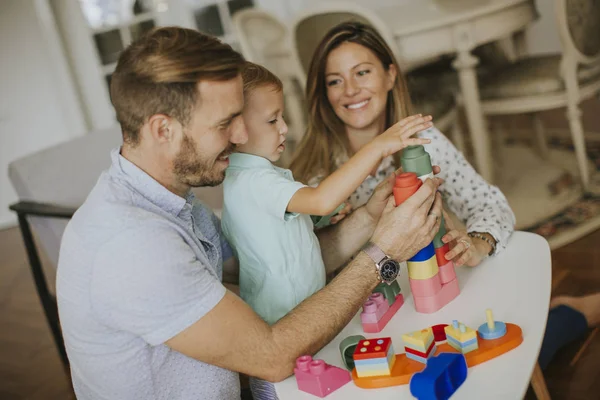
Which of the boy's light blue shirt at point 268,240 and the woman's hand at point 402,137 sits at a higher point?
the woman's hand at point 402,137

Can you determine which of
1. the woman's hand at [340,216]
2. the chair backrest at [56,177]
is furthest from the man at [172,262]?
the chair backrest at [56,177]

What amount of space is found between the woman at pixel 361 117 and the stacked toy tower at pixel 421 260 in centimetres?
42

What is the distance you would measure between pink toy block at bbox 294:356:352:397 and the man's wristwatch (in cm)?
22

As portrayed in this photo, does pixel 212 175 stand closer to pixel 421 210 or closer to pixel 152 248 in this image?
pixel 152 248

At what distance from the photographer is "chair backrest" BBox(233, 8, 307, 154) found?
129 inches

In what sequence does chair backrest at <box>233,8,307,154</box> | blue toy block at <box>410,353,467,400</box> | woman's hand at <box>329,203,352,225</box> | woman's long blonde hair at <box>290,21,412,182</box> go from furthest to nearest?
chair backrest at <box>233,8,307,154</box> → woman's long blonde hair at <box>290,21,412,182</box> → woman's hand at <box>329,203,352,225</box> → blue toy block at <box>410,353,467,400</box>

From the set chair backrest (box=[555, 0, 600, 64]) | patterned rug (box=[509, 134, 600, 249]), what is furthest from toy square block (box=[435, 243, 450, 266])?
chair backrest (box=[555, 0, 600, 64])

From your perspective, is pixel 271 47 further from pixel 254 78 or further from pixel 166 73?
pixel 166 73

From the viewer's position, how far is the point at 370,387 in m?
1.13

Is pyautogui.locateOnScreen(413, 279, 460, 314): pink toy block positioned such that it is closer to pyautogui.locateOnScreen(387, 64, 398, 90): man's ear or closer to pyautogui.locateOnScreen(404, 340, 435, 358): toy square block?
pyautogui.locateOnScreen(404, 340, 435, 358): toy square block

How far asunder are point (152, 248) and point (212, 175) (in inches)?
8.0

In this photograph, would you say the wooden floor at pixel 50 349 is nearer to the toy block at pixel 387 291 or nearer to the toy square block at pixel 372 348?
the toy block at pixel 387 291

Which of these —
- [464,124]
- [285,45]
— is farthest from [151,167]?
[464,124]

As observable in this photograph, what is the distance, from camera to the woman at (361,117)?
1.77 metres
